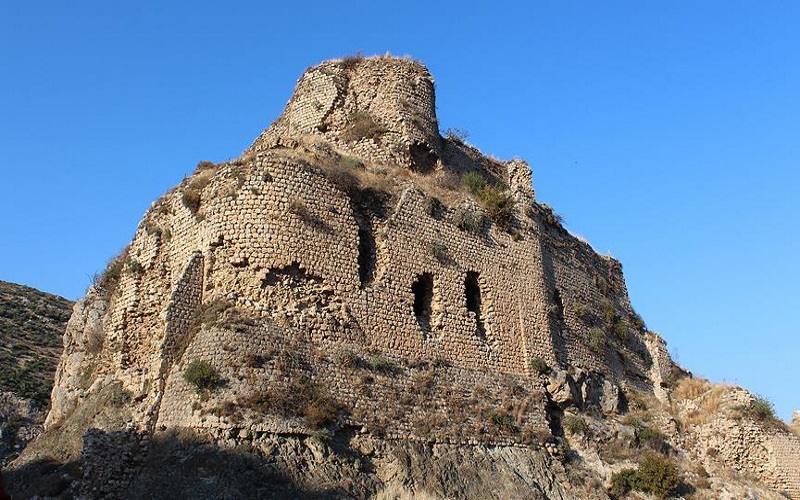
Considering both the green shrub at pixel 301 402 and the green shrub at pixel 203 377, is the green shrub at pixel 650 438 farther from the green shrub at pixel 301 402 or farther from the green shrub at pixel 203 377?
the green shrub at pixel 203 377

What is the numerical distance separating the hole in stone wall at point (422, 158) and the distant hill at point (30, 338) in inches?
563

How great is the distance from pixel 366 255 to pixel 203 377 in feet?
15.6

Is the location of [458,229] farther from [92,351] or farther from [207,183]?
[92,351]

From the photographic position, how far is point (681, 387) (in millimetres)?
25328

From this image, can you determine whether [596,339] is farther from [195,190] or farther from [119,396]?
[119,396]

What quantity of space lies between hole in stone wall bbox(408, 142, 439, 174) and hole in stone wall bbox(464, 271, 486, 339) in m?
3.39

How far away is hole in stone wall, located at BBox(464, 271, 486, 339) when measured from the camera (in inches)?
790

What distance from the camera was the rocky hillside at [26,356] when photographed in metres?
25.8

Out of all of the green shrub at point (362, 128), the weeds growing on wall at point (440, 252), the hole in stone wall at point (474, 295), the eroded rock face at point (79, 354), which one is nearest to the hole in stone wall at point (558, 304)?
the hole in stone wall at point (474, 295)

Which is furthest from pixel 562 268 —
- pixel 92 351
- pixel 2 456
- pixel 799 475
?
pixel 2 456

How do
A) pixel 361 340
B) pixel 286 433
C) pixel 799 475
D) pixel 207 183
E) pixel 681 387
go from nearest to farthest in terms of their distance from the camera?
pixel 286 433 < pixel 361 340 < pixel 207 183 < pixel 799 475 < pixel 681 387

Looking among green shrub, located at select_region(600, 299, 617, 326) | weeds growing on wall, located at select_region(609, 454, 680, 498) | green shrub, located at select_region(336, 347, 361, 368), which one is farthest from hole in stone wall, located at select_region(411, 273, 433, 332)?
green shrub, located at select_region(600, 299, 617, 326)

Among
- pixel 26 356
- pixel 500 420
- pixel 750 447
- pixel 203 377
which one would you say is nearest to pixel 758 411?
pixel 750 447

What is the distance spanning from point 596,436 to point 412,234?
20.8ft
